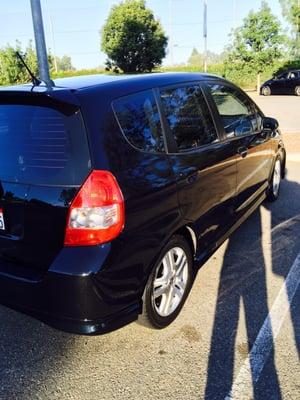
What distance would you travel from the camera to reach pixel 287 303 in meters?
3.12

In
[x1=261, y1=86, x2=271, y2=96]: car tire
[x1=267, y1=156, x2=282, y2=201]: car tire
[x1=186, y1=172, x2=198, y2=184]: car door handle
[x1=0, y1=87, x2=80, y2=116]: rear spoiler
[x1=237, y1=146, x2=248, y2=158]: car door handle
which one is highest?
[x1=0, y1=87, x2=80, y2=116]: rear spoiler

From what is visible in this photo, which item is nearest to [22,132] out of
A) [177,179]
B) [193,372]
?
[177,179]

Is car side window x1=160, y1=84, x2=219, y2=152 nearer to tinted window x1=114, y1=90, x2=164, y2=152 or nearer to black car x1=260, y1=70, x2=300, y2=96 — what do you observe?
tinted window x1=114, y1=90, x2=164, y2=152

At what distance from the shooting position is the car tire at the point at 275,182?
5209mm

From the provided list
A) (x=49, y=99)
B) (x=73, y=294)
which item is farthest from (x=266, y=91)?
(x=73, y=294)

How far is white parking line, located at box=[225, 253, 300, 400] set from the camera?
2330 millimetres

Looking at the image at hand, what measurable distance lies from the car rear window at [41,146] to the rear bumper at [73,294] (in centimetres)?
44

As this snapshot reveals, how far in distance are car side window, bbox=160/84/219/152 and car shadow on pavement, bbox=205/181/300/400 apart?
3.95 ft

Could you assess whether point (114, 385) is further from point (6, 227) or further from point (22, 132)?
point (22, 132)

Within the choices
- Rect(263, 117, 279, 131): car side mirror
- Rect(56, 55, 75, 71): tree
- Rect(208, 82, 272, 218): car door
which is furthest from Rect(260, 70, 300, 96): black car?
Rect(56, 55, 75, 71): tree

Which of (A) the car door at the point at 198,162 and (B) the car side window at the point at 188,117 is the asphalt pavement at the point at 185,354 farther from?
(B) the car side window at the point at 188,117

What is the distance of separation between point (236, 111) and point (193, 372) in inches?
103

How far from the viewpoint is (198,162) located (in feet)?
9.93

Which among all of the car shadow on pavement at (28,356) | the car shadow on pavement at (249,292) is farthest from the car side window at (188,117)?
the car shadow on pavement at (28,356)
